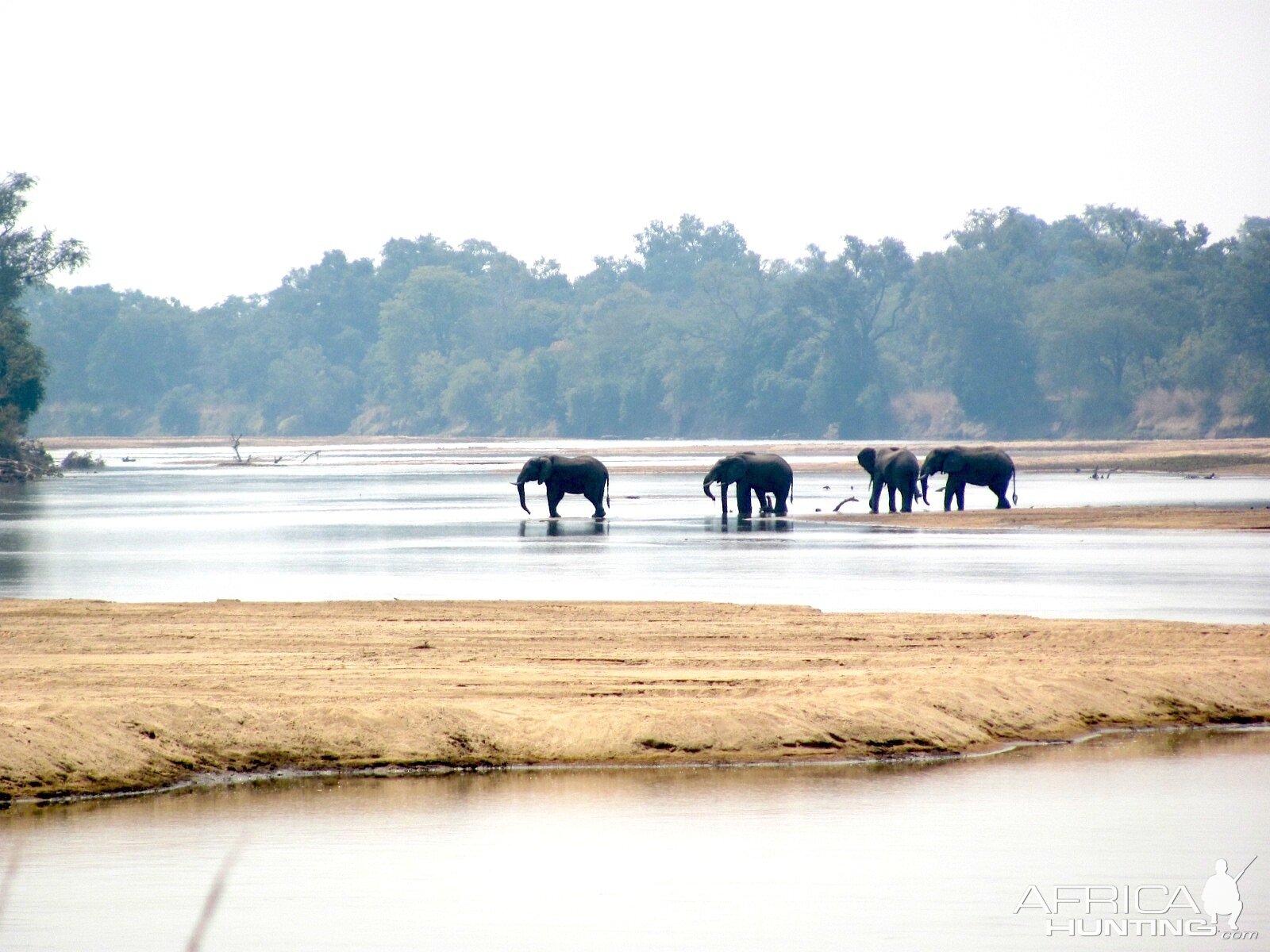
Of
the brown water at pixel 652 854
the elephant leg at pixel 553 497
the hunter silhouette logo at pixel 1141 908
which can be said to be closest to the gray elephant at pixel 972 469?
the elephant leg at pixel 553 497

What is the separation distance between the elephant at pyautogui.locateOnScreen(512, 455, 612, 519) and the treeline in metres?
48.8

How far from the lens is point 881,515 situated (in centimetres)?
4347

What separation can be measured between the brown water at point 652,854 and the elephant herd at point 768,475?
96.2 feet

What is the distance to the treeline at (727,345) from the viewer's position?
11262 centimetres

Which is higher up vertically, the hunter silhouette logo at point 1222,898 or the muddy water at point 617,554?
the muddy water at point 617,554

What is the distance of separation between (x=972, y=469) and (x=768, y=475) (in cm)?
536

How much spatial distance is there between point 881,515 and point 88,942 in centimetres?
3473

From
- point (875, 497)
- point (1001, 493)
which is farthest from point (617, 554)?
point (1001, 493)

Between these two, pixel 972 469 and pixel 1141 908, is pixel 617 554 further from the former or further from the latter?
pixel 1141 908

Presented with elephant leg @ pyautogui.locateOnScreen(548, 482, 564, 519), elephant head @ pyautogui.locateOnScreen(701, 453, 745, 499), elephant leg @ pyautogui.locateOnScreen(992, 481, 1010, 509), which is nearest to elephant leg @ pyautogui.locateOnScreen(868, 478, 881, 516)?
elephant leg @ pyautogui.locateOnScreen(992, 481, 1010, 509)

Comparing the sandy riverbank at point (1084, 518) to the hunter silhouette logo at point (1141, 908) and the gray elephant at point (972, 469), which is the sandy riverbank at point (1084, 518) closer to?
the gray elephant at point (972, 469)

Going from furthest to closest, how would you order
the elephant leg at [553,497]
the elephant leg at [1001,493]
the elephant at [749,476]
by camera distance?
the elephant leg at [1001,493]
the elephant leg at [553,497]
the elephant at [749,476]

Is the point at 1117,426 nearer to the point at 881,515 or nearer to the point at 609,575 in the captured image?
the point at 881,515

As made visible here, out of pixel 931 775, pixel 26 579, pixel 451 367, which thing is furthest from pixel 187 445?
pixel 931 775
